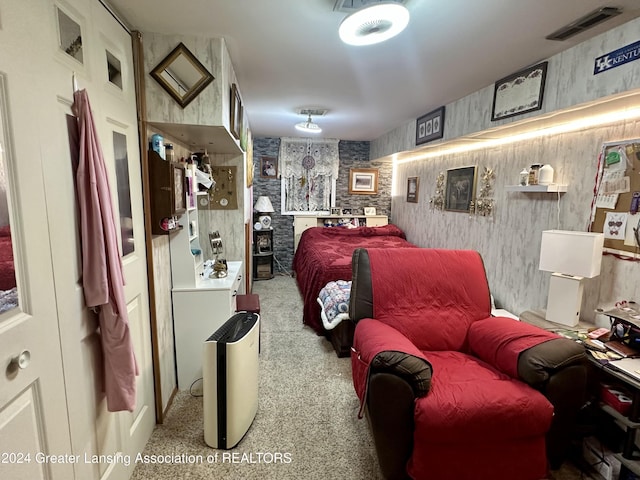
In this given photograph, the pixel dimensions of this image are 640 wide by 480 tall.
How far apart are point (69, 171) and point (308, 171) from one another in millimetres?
4615

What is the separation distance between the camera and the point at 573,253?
6.26 feet

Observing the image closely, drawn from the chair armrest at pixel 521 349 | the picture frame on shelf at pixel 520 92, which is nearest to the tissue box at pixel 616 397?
the chair armrest at pixel 521 349

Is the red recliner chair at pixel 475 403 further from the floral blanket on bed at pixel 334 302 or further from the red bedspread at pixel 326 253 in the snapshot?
the red bedspread at pixel 326 253

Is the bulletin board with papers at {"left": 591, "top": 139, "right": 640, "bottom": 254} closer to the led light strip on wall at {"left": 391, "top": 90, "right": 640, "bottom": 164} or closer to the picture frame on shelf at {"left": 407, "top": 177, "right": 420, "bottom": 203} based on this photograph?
the led light strip on wall at {"left": 391, "top": 90, "right": 640, "bottom": 164}

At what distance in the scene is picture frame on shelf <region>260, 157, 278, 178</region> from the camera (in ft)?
18.0

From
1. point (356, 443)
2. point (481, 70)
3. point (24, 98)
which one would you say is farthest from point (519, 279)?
point (24, 98)

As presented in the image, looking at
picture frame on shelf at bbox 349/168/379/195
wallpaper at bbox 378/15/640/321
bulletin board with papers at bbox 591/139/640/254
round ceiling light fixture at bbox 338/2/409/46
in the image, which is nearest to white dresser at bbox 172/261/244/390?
round ceiling light fixture at bbox 338/2/409/46

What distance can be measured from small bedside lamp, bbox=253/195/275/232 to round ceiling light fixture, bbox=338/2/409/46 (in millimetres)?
3781

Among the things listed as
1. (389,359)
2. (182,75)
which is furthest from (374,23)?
(389,359)

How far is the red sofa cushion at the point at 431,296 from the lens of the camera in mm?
1964

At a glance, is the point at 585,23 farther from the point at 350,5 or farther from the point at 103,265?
the point at 103,265

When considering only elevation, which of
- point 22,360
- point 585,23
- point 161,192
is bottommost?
point 22,360

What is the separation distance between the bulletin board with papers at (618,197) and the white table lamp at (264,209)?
4142 millimetres

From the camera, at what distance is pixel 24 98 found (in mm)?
915
